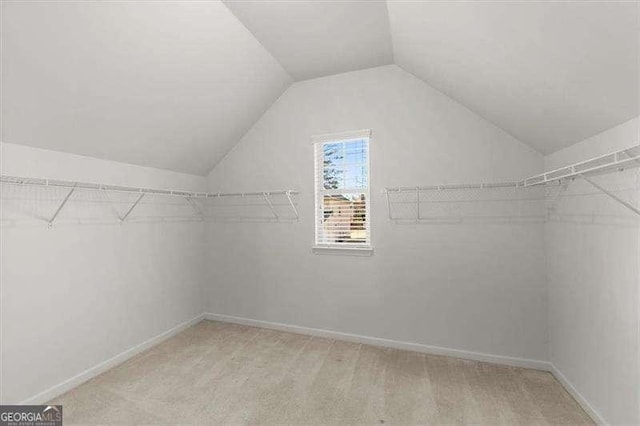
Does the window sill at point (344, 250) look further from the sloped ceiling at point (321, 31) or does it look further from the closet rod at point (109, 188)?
the sloped ceiling at point (321, 31)

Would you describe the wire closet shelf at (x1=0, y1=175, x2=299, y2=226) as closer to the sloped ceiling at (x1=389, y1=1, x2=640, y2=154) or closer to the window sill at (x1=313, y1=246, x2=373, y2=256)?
the window sill at (x1=313, y1=246, x2=373, y2=256)

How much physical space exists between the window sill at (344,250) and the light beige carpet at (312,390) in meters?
0.95

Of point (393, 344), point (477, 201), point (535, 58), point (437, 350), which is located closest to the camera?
point (535, 58)

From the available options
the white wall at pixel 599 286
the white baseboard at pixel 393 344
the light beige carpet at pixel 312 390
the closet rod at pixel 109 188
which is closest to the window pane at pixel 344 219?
the closet rod at pixel 109 188

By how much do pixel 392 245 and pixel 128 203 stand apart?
2.64 metres

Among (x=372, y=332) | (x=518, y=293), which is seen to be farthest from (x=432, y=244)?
(x=372, y=332)

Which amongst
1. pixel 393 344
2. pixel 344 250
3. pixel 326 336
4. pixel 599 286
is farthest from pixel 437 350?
pixel 599 286

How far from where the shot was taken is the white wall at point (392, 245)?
2631 mm

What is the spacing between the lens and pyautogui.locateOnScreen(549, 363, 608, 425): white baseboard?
184cm

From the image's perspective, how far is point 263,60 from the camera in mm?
2803

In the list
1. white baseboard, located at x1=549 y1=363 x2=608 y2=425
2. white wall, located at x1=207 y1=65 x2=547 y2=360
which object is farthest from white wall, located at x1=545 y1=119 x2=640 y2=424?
white wall, located at x1=207 y1=65 x2=547 y2=360

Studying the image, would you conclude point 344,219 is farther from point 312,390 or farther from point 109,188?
point 109,188

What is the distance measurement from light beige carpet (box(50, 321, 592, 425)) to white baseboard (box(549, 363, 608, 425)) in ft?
0.13

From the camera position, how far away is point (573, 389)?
2135 millimetres
